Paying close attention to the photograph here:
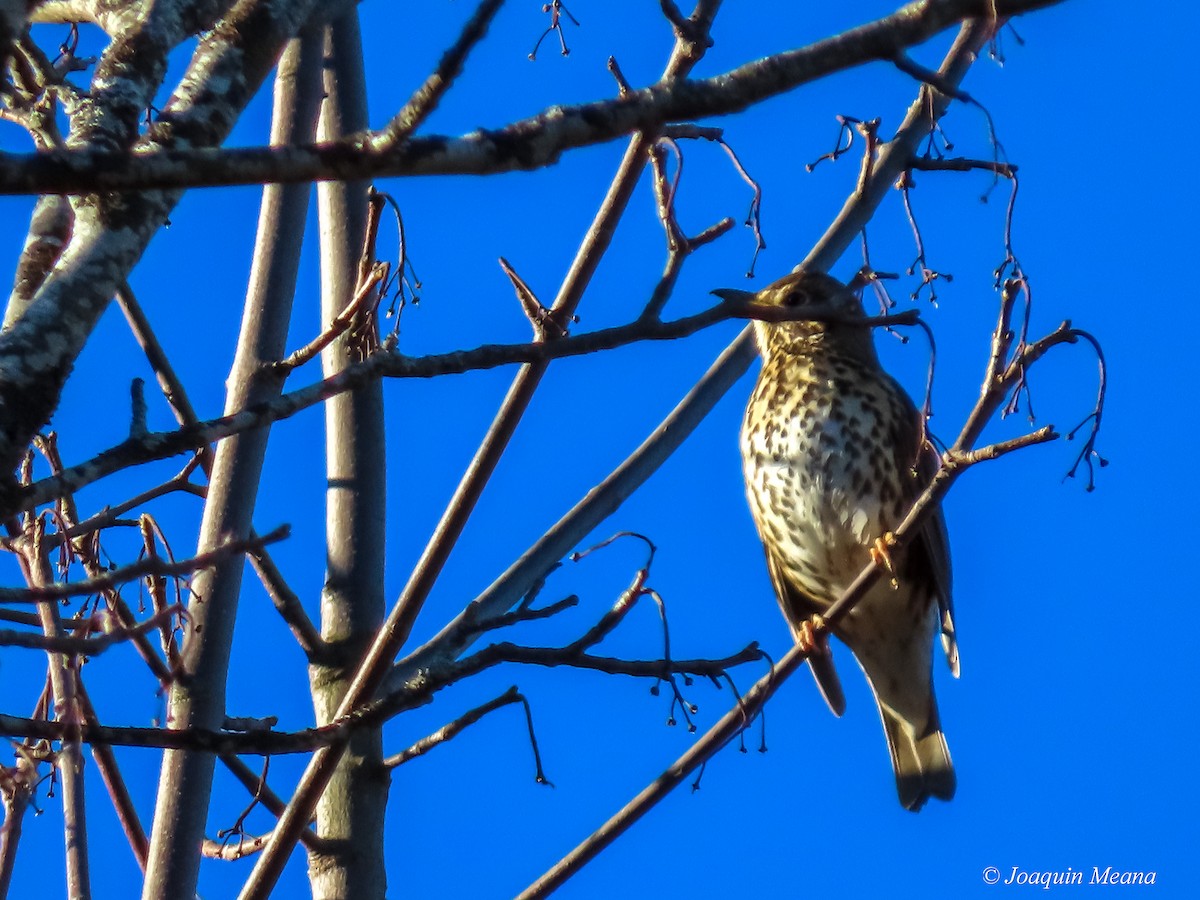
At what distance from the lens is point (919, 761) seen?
20.2 feet

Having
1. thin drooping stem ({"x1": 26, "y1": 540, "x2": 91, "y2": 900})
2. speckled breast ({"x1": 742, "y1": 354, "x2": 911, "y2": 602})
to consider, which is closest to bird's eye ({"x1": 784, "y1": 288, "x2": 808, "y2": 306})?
speckled breast ({"x1": 742, "y1": 354, "x2": 911, "y2": 602})

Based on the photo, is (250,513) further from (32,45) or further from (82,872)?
(32,45)

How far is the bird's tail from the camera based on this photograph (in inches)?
239

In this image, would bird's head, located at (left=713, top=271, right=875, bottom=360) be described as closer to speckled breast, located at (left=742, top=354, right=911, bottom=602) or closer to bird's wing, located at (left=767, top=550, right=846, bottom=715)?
speckled breast, located at (left=742, top=354, right=911, bottom=602)

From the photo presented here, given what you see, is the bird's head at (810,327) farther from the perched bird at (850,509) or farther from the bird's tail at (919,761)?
the bird's tail at (919,761)

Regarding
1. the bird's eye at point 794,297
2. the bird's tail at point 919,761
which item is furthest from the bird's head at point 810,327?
the bird's tail at point 919,761

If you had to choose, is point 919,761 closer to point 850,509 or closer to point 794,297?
point 850,509

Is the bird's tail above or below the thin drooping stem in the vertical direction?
above

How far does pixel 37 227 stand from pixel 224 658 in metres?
1.03

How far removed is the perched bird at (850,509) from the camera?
574cm

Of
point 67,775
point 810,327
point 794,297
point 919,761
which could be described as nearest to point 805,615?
point 919,761

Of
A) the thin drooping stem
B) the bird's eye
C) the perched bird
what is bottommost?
the thin drooping stem

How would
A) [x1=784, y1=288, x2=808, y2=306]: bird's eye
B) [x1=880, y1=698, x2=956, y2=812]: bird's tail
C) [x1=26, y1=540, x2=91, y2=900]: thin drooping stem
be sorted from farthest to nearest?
1. [x1=880, y1=698, x2=956, y2=812]: bird's tail
2. [x1=784, y1=288, x2=808, y2=306]: bird's eye
3. [x1=26, y1=540, x2=91, y2=900]: thin drooping stem

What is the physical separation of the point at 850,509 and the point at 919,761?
3.72 feet
